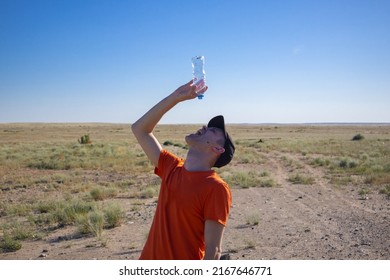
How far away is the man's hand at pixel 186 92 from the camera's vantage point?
272 cm

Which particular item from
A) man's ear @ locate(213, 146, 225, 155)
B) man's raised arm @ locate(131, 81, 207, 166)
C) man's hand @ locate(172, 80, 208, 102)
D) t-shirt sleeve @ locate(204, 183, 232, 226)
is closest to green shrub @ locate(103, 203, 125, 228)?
man's raised arm @ locate(131, 81, 207, 166)

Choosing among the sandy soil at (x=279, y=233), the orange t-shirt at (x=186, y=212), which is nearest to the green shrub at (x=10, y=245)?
the sandy soil at (x=279, y=233)

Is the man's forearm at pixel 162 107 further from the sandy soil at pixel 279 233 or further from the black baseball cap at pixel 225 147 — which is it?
the sandy soil at pixel 279 233

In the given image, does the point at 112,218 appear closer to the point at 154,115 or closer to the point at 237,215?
the point at 237,215

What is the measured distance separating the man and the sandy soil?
4.43m

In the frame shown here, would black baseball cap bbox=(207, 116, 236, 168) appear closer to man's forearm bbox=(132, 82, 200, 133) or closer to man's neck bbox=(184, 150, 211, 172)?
man's neck bbox=(184, 150, 211, 172)

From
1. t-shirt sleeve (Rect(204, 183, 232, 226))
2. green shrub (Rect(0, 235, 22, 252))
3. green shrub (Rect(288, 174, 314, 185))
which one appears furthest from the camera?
green shrub (Rect(288, 174, 314, 185))

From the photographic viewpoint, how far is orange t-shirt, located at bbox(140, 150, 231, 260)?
2322 mm

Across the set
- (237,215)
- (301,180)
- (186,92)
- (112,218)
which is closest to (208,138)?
(186,92)

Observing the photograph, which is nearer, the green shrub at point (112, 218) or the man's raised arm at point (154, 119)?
the man's raised arm at point (154, 119)

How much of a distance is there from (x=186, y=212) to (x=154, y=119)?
88 cm

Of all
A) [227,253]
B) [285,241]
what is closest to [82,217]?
[227,253]

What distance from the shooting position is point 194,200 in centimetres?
237

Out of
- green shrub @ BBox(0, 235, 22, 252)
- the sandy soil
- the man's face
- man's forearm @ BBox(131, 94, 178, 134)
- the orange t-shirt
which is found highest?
man's forearm @ BBox(131, 94, 178, 134)
